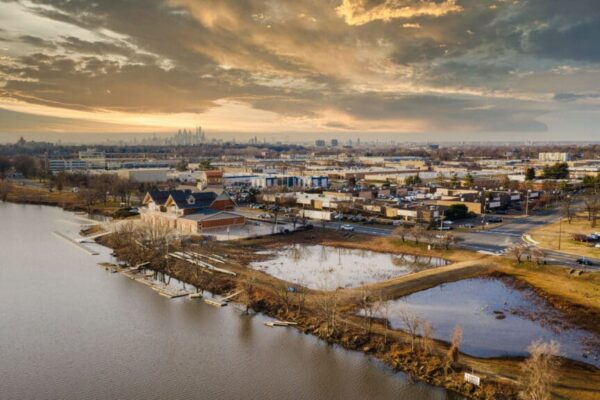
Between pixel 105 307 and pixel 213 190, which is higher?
pixel 213 190

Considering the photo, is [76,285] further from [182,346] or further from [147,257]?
[182,346]

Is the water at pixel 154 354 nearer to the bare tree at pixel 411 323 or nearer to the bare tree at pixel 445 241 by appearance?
the bare tree at pixel 411 323

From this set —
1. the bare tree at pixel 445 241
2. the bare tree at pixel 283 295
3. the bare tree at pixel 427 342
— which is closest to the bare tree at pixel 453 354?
the bare tree at pixel 427 342

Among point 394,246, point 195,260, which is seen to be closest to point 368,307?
point 195,260

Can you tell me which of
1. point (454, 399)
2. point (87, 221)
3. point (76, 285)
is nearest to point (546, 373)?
Answer: point (454, 399)

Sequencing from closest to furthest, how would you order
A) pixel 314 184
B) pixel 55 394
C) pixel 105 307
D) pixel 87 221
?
pixel 55 394, pixel 105 307, pixel 87 221, pixel 314 184

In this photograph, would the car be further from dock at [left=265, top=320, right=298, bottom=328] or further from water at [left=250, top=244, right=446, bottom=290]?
dock at [left=265, top=320, right=298, bottom=328]

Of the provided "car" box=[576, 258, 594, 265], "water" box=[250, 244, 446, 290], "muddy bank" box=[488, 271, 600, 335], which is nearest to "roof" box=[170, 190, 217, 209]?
"water" box=[250, 244, 446, 290]

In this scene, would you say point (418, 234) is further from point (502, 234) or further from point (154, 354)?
point (154, 354)
